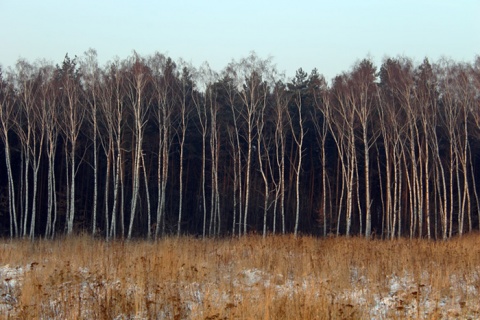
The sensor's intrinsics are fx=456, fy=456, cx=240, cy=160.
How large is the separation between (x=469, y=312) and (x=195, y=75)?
2780cm

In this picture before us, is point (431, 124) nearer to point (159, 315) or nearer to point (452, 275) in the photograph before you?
point (452, 275)

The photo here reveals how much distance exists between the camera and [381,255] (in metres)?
10.6

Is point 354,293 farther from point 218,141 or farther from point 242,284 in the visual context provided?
point 218,141

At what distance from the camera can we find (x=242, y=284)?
311 inches

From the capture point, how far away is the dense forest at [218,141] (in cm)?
2742

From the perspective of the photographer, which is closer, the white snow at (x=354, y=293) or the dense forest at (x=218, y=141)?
the white snow at (x=354, y=293)

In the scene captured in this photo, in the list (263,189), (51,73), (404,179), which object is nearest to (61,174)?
(51,73)

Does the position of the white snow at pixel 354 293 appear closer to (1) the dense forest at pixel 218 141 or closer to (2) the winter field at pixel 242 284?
(2) the winter field at pixel 242 284

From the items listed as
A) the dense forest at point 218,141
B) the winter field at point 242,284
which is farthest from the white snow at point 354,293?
the dense forest at point 218,141

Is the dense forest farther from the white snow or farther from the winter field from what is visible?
the white snow

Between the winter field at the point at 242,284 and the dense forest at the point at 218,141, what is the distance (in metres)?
13.2

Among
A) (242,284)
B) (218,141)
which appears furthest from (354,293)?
(218,141)

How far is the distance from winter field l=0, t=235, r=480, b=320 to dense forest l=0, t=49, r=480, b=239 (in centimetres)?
1321

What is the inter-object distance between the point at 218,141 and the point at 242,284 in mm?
25277
